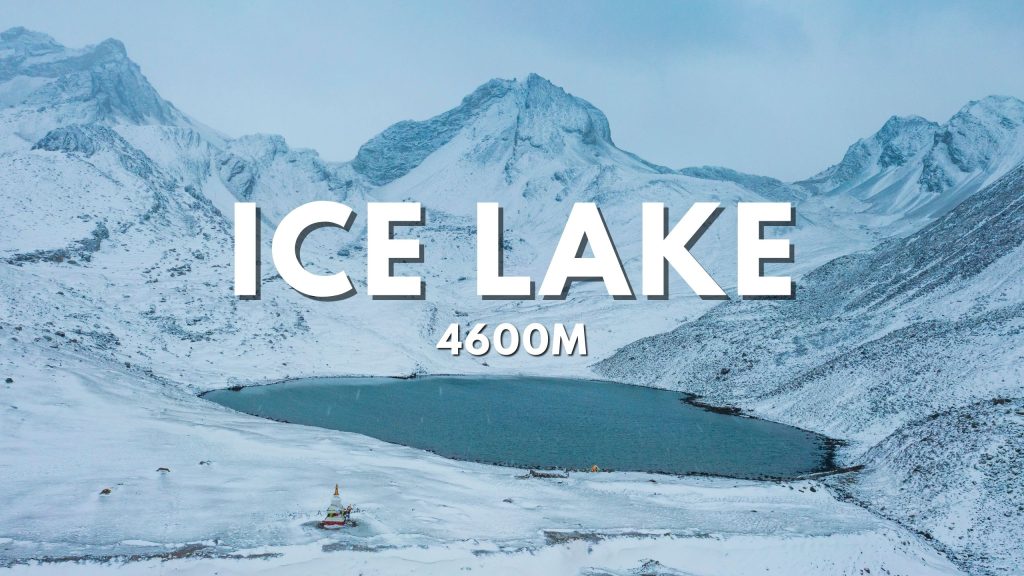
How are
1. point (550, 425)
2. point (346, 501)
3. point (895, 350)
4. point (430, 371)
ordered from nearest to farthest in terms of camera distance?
point (346, 501), point (550, 425), point (895, 350), point (430, 371)

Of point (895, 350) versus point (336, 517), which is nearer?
point (336, 517)

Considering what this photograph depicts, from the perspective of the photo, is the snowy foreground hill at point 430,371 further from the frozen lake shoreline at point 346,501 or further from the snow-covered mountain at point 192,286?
the snow-covered mountain at point 192,286

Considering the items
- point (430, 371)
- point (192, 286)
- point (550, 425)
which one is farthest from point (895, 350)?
point (192, 286)

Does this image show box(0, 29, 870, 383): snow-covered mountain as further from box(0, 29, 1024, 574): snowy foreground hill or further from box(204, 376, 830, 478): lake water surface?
box(204, 376, 830, 478): lake water surface

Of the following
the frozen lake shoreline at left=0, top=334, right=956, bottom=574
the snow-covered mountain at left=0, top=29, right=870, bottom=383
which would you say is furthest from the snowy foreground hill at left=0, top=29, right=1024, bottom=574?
the snow-covered mountain at left=0, top=29, right=870, bottom=383

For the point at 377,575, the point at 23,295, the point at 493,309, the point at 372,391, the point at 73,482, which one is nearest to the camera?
the point at 377,575

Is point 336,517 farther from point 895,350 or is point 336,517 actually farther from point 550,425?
point 895,350

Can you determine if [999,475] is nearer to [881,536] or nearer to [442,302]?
[881,536]

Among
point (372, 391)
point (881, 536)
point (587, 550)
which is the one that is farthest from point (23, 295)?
point (881, 536)
